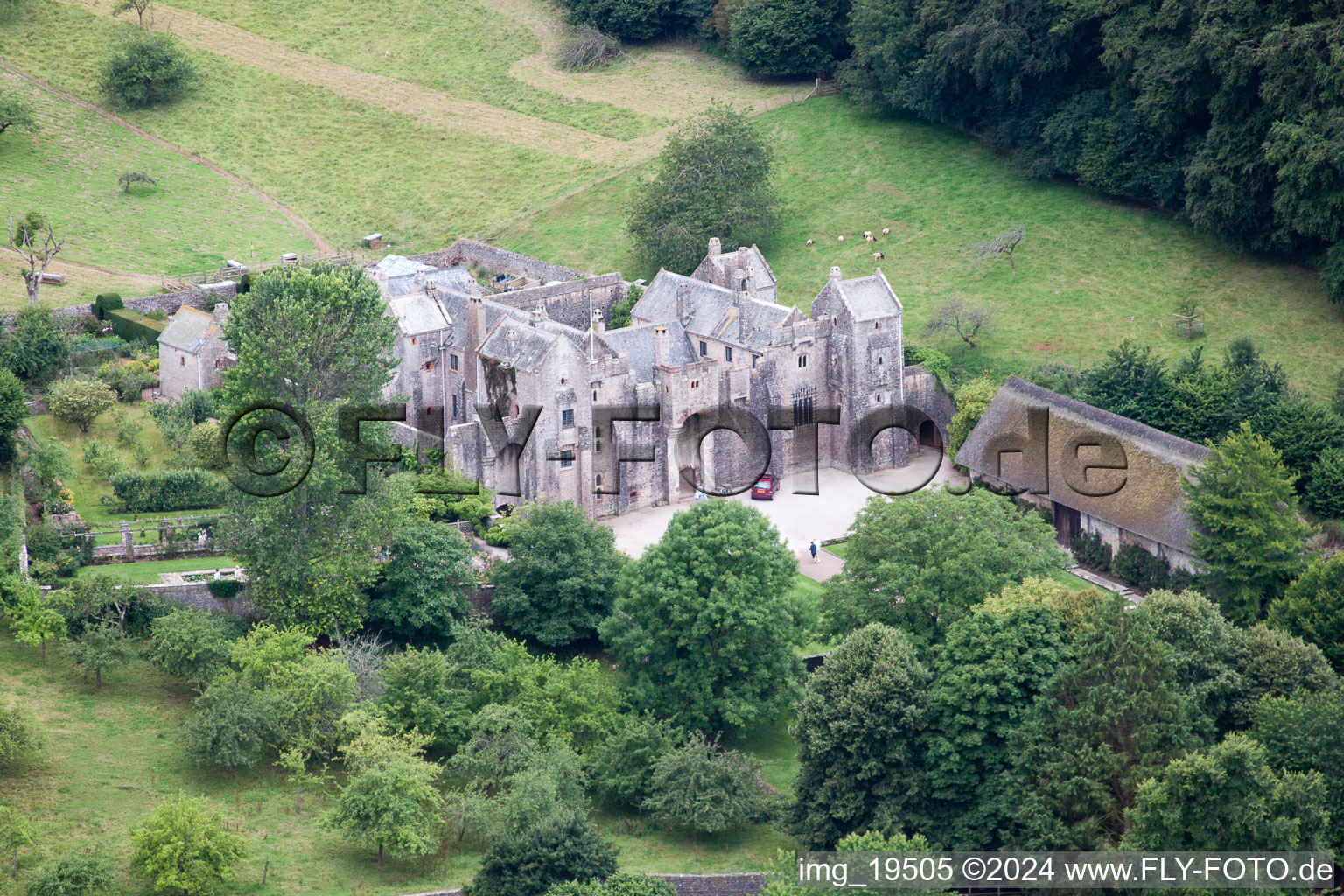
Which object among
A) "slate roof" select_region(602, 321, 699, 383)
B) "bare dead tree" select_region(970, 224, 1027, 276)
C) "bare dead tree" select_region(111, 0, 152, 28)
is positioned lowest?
"slate roof" select_region(602, 321, 699, 383)

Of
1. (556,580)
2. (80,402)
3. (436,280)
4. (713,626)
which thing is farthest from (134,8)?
(713,626)

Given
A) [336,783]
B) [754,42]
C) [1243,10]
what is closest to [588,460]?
[336,783]

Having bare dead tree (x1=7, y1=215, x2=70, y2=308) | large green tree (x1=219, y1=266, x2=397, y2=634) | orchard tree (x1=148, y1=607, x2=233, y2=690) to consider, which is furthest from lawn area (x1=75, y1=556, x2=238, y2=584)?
bare dead tree (x1=7, y1=215, x2=70, y2=308)

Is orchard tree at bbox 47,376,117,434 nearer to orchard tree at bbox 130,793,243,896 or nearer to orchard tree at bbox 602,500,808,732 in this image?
orchard tree at bbox 602,500,808,732

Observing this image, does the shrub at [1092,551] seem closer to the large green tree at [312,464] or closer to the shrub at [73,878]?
the large green tree at [312,464]

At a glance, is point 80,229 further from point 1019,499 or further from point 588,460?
point 1019,499

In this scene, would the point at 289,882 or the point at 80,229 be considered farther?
the point at 80,229
